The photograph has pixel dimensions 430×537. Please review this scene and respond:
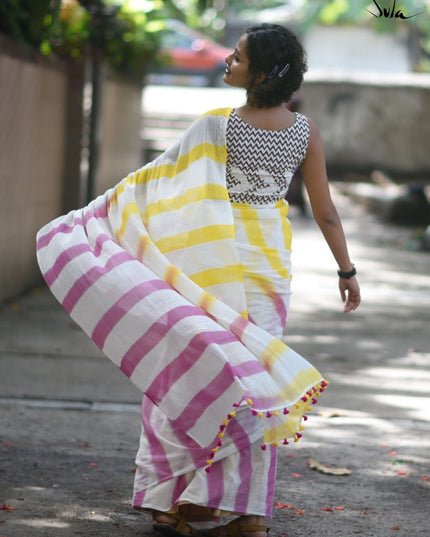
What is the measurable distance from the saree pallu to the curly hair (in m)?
0.15

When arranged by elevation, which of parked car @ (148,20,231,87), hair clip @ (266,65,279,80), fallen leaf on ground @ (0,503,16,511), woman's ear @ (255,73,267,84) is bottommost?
fallen leaf on ground @ (0,503,16,511)

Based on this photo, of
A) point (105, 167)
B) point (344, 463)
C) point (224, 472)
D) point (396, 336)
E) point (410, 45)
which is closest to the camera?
point (224, 472)

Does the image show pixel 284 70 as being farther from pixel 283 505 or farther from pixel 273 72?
pixel 283 505

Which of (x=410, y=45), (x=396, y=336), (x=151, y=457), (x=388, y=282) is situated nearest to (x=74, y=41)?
(x=388, y=282)

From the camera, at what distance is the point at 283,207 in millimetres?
4176

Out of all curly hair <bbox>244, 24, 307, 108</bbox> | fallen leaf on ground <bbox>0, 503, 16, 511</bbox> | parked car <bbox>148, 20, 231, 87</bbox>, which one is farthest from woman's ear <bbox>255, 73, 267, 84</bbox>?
parked car <bbox>148, 20, 231, 87</bbox>

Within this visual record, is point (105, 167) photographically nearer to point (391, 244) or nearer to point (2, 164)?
point (391, 244)

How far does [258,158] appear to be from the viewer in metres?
4.07

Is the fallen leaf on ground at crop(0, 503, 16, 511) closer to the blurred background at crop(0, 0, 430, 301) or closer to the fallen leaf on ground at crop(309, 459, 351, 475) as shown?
the fallen leaf on ground at crop(309, 459, 351, 475)

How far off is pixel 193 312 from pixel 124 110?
1164 centimetres

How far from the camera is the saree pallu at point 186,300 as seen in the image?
383cm

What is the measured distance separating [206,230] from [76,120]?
7190 millimetres

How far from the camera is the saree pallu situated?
12.6 feet

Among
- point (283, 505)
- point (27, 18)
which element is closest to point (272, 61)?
point (283, 505)
